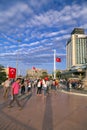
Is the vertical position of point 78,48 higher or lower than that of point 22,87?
higher

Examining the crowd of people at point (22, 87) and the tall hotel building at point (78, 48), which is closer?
the crowd of people at point (22, 87)

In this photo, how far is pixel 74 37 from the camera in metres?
121

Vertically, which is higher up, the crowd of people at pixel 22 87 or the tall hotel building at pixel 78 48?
the tall hotel building at pixel 78 48

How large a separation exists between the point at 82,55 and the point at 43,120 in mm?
113825

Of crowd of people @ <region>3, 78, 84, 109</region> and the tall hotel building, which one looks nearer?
crowd of people @ <region>3, 78, 84, 109</region>

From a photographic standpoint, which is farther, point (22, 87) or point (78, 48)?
point (78, 48)

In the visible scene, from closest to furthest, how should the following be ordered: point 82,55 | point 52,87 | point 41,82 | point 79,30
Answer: point 41,82, point 52,87, point 82,55, point 79,30

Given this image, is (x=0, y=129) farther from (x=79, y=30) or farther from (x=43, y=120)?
(x=79, y=30)

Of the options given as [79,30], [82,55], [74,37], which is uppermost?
[79,30]

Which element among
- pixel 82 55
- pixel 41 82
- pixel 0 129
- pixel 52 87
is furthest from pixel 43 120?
pixel 82 55

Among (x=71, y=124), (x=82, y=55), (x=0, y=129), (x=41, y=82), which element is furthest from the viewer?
(x=82, y=55)

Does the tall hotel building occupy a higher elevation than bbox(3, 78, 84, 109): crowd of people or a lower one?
higher

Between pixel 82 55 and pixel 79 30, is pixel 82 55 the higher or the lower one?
the lower one

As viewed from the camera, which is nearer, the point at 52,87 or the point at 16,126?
the point at 16,126
